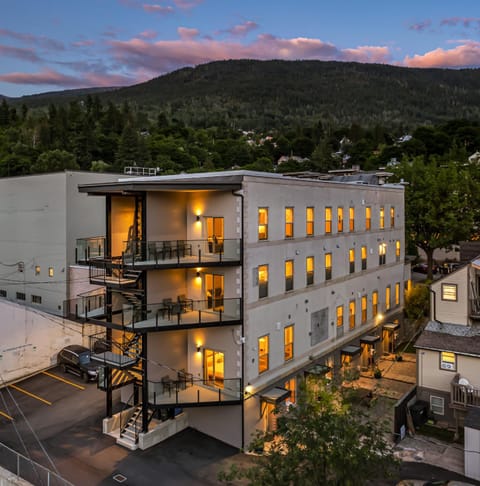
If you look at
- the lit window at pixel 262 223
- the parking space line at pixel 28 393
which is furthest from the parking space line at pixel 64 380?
the lit window at pixel 262 223

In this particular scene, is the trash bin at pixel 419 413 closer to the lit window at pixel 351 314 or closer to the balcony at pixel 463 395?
the balcony at pixel 463 395

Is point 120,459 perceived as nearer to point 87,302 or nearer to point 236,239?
point 87,302

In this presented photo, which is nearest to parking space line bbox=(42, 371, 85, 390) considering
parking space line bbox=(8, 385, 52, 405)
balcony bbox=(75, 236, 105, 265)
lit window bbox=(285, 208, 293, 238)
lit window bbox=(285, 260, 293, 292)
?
parking space line bbox=(8, 385, 52, 405)

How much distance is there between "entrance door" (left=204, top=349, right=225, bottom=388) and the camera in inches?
760

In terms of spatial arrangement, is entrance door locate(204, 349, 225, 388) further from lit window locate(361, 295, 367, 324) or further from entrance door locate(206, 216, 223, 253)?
lit window locate(361, 295, 367, 324)

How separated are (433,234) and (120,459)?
35062 millimetres

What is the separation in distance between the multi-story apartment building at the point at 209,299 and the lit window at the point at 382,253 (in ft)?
29.6

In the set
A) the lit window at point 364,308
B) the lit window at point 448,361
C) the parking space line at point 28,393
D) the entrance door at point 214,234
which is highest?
the entrance door at point 214,234

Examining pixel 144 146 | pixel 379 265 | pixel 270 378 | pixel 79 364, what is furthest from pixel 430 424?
pixel 144 146

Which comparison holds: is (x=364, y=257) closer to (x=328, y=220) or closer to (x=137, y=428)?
(x=328, y=220)

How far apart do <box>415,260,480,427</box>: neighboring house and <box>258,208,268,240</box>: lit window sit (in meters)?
9.52

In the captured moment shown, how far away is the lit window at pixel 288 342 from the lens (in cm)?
2141

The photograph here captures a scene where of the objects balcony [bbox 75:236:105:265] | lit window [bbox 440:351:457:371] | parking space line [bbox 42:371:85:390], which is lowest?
parking space line [bbox 42:371:85:390]

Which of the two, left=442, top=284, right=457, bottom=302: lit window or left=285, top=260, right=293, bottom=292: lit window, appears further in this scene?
left=442, top=284, right=457, bottom=302: lit window
